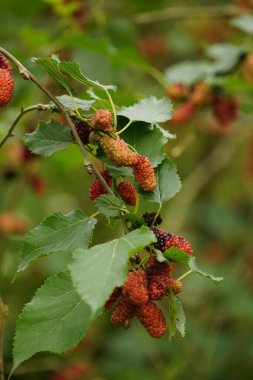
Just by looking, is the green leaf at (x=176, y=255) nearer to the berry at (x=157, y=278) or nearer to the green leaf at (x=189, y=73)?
the berry at (x=157, y=278)

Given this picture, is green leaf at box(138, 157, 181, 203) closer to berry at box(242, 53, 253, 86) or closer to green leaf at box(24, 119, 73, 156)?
green leaf at box(24, 119, 73, 156)

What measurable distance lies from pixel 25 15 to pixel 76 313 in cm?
140

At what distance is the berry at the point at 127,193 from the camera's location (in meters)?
0.91

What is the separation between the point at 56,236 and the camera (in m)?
0.88

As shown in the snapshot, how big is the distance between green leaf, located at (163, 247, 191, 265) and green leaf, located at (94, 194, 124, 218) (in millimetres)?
95

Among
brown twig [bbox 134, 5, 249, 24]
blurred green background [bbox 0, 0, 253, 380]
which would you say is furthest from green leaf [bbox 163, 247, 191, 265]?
brown twig [bbox 134, 5, 249, 24]

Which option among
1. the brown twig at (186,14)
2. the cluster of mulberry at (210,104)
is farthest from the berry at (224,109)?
the brown twig at (186,14)

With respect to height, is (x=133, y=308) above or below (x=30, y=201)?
above

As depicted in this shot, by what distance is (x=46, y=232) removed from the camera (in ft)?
A: 2.87

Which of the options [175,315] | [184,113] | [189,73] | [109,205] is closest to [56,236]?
[109,205]

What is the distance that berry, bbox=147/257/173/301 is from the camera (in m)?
0.79

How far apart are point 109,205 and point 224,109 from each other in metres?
0.88

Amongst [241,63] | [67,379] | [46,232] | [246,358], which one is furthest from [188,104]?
[246,358]

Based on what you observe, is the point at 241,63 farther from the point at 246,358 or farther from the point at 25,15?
the point at 246,358
